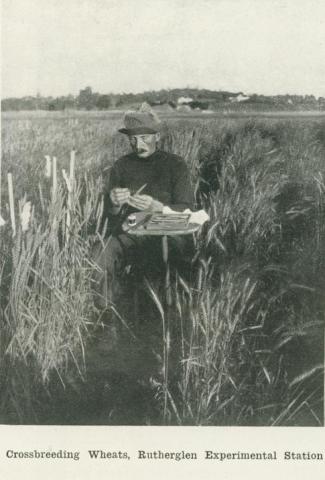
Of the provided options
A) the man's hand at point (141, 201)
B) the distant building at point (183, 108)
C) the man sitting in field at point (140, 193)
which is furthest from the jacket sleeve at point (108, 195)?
the distant building at point (183, 108)

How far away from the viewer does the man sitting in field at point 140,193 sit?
365cm

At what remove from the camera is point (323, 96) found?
12.0ft

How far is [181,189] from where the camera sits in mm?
3662

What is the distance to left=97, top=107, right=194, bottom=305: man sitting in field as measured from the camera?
3650 mm

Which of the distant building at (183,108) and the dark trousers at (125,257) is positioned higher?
the distant building at (183,108)

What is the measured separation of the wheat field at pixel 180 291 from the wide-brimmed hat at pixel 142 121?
74mm

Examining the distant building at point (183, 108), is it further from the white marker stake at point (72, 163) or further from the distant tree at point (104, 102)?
the white marker stake at point (72, 163)

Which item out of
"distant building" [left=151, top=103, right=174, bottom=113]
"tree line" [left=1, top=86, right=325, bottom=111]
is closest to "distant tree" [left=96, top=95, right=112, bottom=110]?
"tree line" [left=1, top=86, right=325, bottom=111]

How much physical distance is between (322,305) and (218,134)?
0.99m

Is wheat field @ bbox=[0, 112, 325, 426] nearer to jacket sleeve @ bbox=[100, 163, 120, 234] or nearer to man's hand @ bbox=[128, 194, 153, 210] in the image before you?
jacket sleeve @ bbox=[100, 163, 120, 234]

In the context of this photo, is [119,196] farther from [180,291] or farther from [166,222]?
[180,291]

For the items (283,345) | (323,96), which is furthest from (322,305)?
(323,96)
